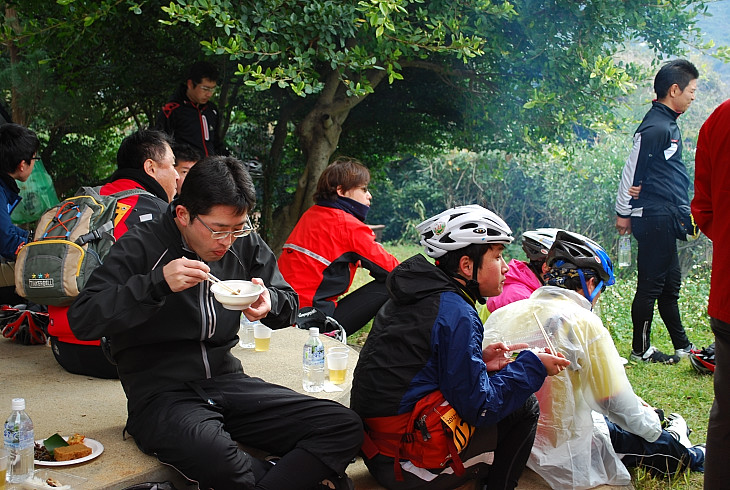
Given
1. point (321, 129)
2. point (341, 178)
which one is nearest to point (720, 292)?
point (341, 178)

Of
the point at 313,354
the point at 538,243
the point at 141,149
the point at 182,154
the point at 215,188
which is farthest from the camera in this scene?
the point at 182,154

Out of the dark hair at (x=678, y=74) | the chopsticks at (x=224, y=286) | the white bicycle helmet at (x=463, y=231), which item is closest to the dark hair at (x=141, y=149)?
the chopsticks at (x=224, y=286)

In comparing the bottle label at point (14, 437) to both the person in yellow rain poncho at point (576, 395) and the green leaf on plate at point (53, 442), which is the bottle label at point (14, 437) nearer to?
the green leaf on plate at point (53, 442)

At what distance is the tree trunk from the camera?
696 cm

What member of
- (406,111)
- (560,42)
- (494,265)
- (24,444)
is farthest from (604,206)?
(24,444)

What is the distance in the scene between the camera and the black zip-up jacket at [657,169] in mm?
6086

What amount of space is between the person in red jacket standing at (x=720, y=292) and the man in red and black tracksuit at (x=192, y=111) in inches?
180

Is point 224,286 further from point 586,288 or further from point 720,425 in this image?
point 720,425

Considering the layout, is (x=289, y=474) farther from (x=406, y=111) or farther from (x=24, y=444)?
(x=406, y=111)

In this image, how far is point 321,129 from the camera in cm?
716

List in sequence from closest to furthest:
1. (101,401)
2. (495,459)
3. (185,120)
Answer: (495,459), (101,401), (185,120)

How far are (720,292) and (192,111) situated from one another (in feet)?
16.5

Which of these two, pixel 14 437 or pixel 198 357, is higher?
pixel 198 357

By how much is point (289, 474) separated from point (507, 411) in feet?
3.14
